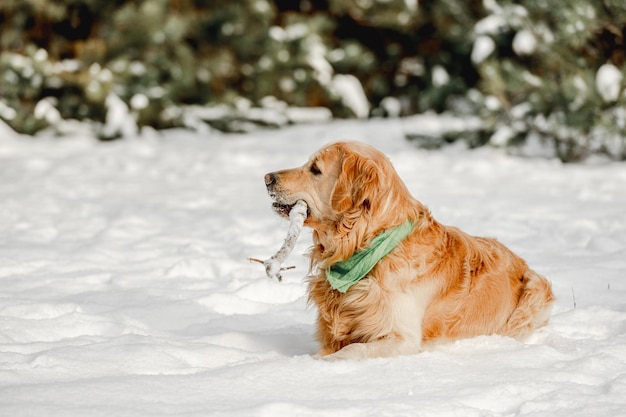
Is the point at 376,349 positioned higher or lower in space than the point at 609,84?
lower

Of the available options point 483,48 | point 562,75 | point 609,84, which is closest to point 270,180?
point 609,84

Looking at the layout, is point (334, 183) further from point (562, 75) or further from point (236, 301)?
point (562, 75)

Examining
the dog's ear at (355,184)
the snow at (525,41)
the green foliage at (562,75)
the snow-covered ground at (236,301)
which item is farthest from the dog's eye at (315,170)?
the snow at (525,41)

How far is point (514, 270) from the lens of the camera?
373 cm

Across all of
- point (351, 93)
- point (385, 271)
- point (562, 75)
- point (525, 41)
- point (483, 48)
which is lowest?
point (351, 93)

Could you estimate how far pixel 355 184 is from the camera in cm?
335

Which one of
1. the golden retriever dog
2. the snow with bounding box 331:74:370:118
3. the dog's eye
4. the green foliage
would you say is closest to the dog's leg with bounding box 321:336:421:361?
the golden retriever dog

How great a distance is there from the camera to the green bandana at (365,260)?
3.27m

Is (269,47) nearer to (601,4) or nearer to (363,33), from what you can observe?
(363,33)

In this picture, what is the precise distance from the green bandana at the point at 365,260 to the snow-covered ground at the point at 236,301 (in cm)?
37

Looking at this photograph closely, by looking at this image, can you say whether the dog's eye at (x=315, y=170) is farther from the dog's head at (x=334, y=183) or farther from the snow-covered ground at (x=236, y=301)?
the snow-covered ground at (x=236, y=301)

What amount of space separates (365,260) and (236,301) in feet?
3.58

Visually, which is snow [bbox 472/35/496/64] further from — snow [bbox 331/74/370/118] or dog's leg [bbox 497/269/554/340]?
dog's leg [bbox 497/269/554/340]

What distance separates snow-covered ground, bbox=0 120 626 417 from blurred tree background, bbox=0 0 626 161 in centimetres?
79
